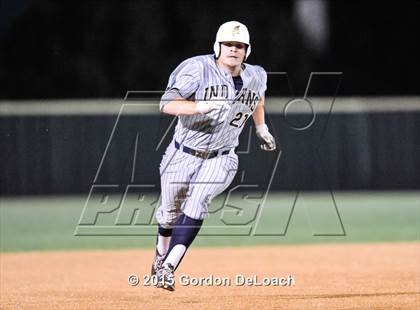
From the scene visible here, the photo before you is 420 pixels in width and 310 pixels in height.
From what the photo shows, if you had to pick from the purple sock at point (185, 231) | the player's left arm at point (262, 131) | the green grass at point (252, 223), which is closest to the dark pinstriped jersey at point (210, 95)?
the player's left arm at point (262, 131)

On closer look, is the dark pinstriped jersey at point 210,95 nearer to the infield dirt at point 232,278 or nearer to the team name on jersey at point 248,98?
the team name on jersey at point 248,98

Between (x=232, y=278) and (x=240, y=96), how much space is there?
6.68 ft

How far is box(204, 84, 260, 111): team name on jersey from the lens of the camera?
7.73 meters

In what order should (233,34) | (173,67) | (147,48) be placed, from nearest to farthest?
(233,34) → (173,67) → (147,48)

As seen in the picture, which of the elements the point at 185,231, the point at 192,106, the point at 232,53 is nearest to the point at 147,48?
the point at 232,53

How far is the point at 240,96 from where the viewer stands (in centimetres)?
788

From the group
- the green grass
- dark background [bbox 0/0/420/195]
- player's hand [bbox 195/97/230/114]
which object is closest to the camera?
player's hand [bbox 195/97/230/114]

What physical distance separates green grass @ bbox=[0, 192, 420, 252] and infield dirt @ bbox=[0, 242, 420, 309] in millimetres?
1012

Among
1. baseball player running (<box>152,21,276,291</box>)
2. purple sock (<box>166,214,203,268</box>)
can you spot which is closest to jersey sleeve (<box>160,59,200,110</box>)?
baseball player running (<box>152,21,276,291</box>)

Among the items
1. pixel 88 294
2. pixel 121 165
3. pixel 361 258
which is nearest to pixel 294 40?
pixel 121 165

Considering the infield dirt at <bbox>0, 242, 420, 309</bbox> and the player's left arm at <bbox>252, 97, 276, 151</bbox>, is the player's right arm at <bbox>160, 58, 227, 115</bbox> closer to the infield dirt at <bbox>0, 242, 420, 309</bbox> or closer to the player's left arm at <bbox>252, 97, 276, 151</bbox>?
the player's left arm at <bbox>252, 97, 276, 151</bbox>

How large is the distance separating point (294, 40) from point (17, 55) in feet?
19.6

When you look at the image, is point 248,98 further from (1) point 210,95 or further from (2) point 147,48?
(2) point 147,48

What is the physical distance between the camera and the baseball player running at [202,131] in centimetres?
759
